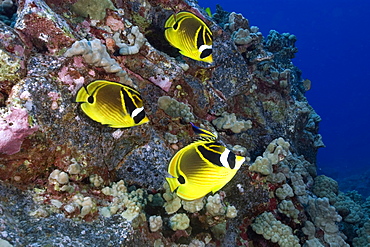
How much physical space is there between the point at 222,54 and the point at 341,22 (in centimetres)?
15174

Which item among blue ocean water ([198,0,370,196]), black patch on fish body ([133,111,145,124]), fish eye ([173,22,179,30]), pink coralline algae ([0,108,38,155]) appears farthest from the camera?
blue ocean water ([198,0,370,196])

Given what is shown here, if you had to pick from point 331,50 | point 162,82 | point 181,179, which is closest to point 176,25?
point 181,179

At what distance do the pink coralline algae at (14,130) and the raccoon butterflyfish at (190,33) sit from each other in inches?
→ 55.4

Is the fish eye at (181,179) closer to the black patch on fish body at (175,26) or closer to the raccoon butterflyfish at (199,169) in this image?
the raccoon butterflyfish at (199,169)

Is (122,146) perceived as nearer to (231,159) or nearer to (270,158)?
(231,159)

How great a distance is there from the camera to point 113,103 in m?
1.71

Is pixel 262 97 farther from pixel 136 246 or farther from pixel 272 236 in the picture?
pixel 136 246

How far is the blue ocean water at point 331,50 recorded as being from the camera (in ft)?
289

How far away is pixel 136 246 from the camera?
89.5 inches

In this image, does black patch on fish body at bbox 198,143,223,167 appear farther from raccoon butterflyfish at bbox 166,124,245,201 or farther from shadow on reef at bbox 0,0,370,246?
shadow on reef at bbox 0,0,370,246

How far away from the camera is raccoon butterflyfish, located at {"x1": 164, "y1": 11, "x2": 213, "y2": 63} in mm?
1948

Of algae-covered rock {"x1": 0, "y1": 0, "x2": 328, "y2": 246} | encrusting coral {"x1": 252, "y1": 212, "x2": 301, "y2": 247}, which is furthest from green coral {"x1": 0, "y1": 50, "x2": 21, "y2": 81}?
encrusting coral {"x1": 252, "y1": 212, "x2": 301, "y2": 247}

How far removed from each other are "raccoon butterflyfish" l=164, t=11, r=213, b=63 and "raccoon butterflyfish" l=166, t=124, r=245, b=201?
0.70 metres

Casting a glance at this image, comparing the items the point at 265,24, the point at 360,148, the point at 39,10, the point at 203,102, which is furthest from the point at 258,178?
the point at 265,24
